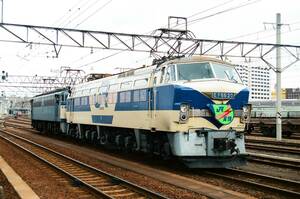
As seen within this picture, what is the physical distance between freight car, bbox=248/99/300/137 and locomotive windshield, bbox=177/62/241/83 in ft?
61.4

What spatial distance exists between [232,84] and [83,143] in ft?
49.9

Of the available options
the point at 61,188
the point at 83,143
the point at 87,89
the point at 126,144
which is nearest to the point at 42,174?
the point at 61,188

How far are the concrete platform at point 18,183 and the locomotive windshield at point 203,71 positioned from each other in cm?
565

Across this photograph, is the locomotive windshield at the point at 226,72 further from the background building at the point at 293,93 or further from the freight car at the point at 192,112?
the background building at the point at 293,93

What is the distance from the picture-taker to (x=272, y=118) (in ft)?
122

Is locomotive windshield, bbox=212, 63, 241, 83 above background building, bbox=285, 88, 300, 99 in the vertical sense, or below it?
below

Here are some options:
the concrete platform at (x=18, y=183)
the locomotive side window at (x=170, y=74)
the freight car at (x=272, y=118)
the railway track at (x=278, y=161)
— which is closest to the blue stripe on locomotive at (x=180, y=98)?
the locomotive side window at (x=170, y=74)

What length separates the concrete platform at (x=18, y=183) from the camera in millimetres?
10648

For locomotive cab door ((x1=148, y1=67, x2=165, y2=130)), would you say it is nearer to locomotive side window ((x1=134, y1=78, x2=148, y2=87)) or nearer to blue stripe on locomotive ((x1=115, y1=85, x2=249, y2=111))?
blue stripe on locomotive ((x1=115, y1=85, x2=249, y2=111))

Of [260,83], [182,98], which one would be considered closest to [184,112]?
[182,98]

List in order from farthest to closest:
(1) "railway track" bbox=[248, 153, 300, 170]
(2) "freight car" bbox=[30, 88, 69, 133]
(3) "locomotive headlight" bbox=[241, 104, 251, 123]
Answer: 1. (2) "freight car" bbox=[30, 88, 69, 133]
2. (1) "railway track" bbox=[248, 153, 300, 170]
3. (3) "locomotive headlight" bbox=[241, 104, 251, 123]

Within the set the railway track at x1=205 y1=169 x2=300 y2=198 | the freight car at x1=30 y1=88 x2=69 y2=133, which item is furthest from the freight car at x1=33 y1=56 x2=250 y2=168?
the freight car at x1=30 y1=88 x2=69 y2=133

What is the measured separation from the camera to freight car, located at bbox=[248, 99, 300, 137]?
35062mm

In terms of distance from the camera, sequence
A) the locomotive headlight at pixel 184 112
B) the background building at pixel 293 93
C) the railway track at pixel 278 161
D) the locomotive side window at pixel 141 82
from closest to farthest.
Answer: the locomotive headlight at pixel 184 112, the railway track at pixel 278 161, the locomotive side window at pixel 141 82, the background building at pixel 293 93
